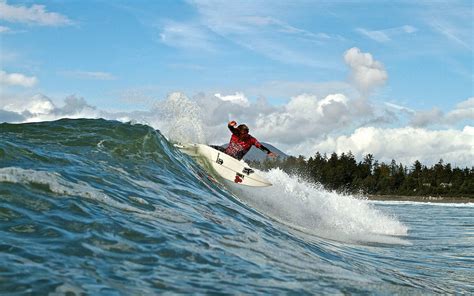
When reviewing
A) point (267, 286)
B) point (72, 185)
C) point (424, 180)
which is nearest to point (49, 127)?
point (72, 185)

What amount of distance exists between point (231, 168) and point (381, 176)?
448 feet

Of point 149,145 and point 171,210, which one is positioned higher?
point 149,145

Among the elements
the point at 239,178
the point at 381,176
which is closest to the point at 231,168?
the point at 239,178

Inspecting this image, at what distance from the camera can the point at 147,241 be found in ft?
25.6

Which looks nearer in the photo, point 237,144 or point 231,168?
point 231,168

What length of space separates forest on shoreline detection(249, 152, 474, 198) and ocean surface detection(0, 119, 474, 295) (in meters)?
120

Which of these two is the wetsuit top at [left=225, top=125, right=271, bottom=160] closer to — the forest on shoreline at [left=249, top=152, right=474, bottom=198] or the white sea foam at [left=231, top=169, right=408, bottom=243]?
the white sea foam at [left=231, top=169, right=408, bottom=243]

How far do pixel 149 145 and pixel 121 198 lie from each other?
5696 mm

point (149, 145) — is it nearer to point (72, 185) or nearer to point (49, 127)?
point (49, 127)

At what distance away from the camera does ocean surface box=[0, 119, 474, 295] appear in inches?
252

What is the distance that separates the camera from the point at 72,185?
9953mm

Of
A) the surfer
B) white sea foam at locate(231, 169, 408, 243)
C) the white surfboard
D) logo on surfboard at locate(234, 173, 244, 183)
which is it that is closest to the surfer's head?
the surfer

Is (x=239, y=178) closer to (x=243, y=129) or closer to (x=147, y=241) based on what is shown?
(x=243, y=129)

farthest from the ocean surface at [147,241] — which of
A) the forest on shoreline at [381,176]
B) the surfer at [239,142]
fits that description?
the forest on shoreline at [381,176]
